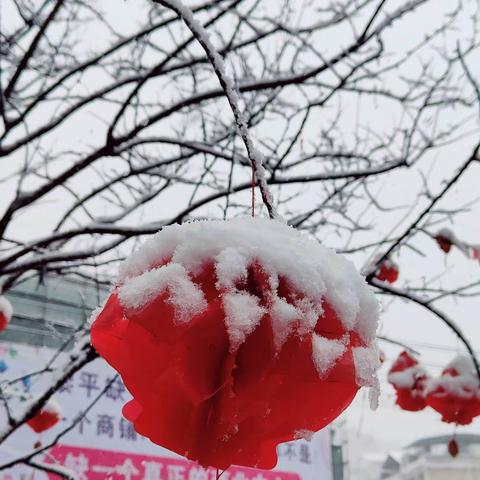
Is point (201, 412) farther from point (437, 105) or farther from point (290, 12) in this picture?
point (437, 105)

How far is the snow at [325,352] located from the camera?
26.1 inches

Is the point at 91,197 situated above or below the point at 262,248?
above

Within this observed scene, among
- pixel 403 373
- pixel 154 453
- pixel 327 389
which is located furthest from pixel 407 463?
pixel 327 389

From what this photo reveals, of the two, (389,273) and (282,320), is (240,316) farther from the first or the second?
(389,273)

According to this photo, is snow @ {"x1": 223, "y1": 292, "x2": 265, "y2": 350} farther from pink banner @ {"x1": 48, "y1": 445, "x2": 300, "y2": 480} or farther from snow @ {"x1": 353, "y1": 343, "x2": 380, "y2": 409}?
pink banner @ {"x1": 48, "y1": 445, "x2": 300, "y2": 480}

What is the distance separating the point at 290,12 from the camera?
3268mm

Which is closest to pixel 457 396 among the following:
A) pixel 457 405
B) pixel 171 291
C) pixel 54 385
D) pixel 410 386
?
pixel 457 405

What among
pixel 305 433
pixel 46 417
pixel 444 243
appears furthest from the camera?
pixel 46 417

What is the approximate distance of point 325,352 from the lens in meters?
0.67

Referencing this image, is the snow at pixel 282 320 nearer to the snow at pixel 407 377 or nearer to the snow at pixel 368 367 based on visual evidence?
the snow at pixel 368 367

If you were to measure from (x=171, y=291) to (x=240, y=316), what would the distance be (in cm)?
8

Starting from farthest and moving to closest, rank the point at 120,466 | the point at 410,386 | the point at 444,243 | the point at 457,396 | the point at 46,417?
the point at 120,466 < the point at 46,417 < the point at 410,386 < the point at 444,243 < the point at 457,396

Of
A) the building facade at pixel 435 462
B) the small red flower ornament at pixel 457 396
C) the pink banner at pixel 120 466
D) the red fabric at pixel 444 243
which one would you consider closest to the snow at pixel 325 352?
the small red flower ornament at pixel 457 396

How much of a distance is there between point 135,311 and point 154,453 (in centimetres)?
522
